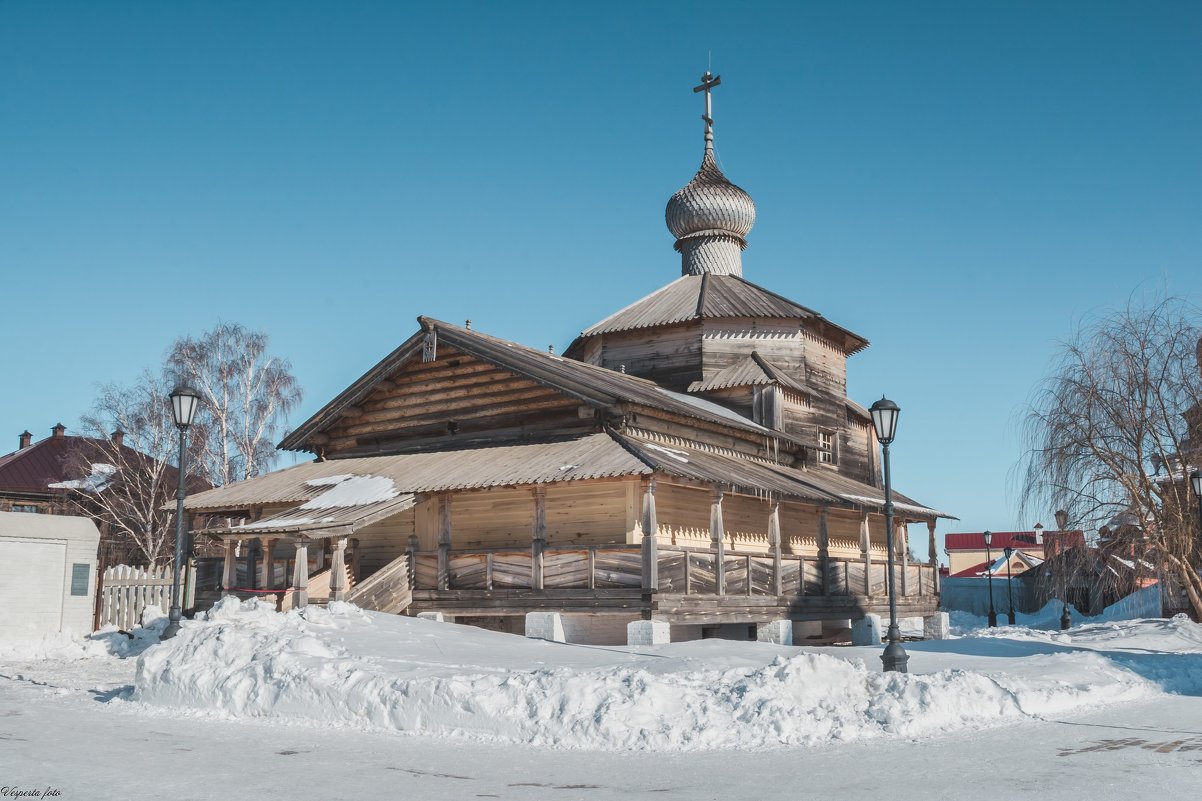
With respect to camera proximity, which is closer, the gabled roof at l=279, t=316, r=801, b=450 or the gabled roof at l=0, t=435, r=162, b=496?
the gabled roof at l=279, t=316, r=801, b=450

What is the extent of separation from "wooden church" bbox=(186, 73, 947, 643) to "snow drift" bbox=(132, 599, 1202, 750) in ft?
16.9

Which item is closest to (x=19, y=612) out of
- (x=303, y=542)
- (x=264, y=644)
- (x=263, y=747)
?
(x=303, y=542)

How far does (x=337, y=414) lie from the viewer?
83.8 ft

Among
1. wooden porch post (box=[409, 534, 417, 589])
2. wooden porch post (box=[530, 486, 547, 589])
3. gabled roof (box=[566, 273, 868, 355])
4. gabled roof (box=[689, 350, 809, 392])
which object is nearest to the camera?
wooden porch post (box=[530, 486, 547, 589])

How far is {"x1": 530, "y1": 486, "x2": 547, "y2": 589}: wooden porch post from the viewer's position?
19.8 m

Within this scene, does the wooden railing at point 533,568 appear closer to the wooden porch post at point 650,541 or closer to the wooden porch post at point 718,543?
the wooden porch post at point 650,541

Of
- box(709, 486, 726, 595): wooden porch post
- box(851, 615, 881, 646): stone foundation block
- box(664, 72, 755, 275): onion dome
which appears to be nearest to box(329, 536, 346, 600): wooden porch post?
box(709, 486, 726, 595): wooden porch post

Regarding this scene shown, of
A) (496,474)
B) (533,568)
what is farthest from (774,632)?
(496,474)

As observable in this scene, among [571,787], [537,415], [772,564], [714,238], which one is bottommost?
[571,787]

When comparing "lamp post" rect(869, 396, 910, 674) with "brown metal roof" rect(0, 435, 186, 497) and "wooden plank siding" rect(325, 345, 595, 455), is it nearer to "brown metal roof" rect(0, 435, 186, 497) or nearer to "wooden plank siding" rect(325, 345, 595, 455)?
"wooden plank siding" rect(325, 345, 595, 455)

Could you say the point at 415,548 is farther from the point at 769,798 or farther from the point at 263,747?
the point at 769,798

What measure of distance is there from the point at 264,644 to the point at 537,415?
1013 cm

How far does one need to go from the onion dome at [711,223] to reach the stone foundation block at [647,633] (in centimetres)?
1892

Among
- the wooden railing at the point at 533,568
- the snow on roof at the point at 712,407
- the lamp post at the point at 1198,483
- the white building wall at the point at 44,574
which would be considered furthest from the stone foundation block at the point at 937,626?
the white building wall at the point at 44,574
